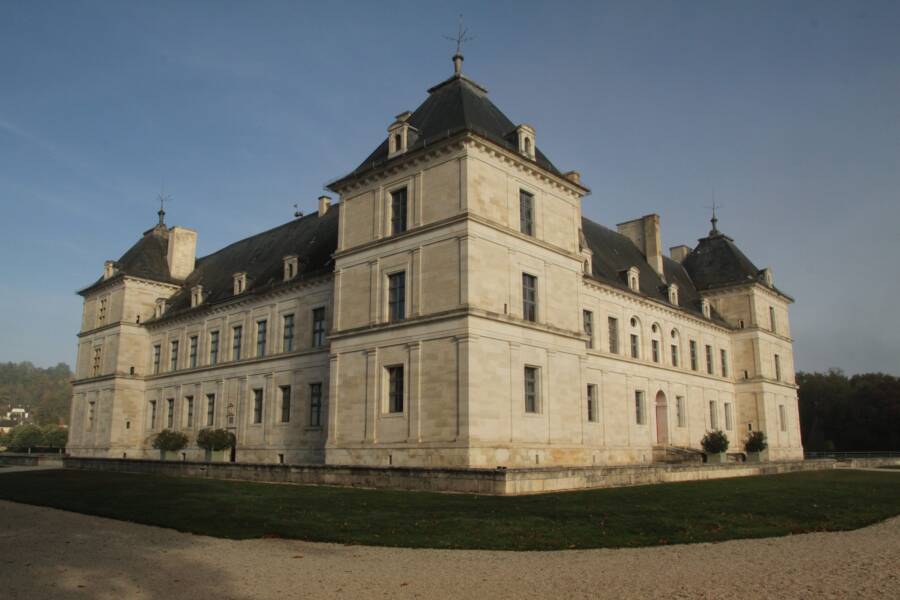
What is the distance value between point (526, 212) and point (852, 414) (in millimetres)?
57004

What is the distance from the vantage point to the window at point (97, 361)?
47562 mm

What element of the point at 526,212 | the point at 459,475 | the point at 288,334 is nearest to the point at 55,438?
the point at 288,334

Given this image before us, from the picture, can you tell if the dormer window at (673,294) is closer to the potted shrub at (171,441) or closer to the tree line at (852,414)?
the potted shrub at (171,441)

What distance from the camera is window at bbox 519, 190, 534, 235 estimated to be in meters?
27.3

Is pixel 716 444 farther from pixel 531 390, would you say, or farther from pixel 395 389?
pixel 395 389

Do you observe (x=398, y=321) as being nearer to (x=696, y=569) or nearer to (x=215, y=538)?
(x=215, y=538)

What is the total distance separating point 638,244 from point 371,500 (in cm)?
3596

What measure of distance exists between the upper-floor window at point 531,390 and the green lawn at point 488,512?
5400mm

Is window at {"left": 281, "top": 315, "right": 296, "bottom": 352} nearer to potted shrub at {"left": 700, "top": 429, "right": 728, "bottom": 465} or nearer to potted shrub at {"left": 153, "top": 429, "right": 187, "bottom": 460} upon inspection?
potted shrub at {"left": 153, "top": 429, "right": 187, "bottom": 460}

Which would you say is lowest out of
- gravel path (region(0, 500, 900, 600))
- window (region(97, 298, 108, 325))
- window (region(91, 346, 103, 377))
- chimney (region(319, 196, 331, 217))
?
gravel path (region(0, 500, 900, 600))

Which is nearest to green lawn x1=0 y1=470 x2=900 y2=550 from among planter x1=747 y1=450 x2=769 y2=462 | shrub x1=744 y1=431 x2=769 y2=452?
shrub x1=744 y1=431 x2=769 y2=452

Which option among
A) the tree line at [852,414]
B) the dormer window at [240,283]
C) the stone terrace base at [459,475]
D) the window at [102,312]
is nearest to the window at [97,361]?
the window at [102,312]

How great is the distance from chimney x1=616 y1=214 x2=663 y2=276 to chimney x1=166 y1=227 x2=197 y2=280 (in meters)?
31.3

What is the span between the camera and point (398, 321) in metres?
25.8
